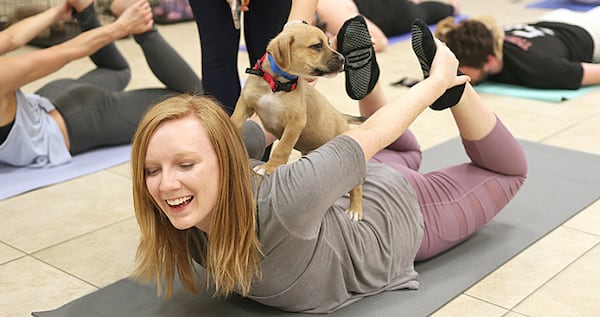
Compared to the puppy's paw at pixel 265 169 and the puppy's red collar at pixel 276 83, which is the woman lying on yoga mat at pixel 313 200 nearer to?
the puppy's paw at pixel 265 169

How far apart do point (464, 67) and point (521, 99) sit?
0.99ft

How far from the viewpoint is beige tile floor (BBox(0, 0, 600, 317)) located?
6.29 ft

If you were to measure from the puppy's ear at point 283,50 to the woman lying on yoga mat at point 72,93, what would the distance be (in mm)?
1345

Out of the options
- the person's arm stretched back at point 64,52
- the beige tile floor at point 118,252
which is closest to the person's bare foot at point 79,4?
the person's arm stretched back at point 64,52

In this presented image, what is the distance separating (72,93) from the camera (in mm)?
3068

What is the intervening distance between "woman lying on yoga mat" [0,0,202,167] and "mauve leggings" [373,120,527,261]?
4.08 feet

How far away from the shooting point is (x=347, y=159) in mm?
1596

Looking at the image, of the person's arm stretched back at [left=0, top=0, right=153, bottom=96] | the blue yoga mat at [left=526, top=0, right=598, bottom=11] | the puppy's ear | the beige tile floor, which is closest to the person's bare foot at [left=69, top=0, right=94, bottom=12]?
the person's arm stretched back at [left=0, top=0, right=153, bottom=96]

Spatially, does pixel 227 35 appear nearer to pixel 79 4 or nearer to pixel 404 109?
pixel 404 109

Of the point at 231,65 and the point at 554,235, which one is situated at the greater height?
the point at 231,65

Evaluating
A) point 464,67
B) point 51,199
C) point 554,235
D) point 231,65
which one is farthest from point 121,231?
point 464,67

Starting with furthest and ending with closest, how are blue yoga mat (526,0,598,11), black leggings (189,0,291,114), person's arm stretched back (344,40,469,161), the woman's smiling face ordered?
blue yoga mat (526,0,598,11)
black leggings (189,0,291,114)
person's arm stretched back (344,40,469,161)
the woman's smiling face

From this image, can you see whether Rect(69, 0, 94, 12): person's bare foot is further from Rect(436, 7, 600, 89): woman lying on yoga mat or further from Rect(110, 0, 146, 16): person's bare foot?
Rect(436, 7, 600, 89): woman lying on yoga mat

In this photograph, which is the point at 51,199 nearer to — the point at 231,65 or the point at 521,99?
the point at 231,65
